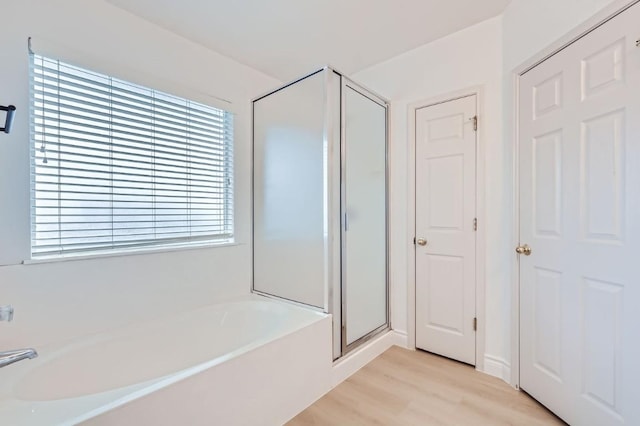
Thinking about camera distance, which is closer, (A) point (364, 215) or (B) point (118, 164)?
(B) point (118, 164)

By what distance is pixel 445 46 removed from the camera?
229cm

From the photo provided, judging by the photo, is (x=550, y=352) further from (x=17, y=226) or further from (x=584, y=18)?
(x=17, y=226)

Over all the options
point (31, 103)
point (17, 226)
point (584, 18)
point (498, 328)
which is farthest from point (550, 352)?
point (31, 103)

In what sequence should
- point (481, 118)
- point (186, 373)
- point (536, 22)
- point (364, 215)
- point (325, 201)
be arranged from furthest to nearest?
point (364, 215) < point (481, 118) < point (325, 201) < point (536, 22) < point (186, 373)

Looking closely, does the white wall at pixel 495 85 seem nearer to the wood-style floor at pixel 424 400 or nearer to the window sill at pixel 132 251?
the wood-style floor at pixel 424 400

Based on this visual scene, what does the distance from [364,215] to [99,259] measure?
1.80 m

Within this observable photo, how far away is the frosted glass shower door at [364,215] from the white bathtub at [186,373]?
0.42 meters

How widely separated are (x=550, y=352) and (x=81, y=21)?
329cm

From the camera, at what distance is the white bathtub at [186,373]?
1.09m

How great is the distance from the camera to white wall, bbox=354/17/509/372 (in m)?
2.06

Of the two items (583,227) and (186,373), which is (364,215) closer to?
(583,227)

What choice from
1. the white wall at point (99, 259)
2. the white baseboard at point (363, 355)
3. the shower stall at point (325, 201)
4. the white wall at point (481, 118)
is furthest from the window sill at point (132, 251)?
the white wall at point (481, 118)

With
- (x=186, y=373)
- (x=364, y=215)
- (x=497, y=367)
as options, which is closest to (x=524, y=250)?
(x=497, y=367)

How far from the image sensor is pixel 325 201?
202 cm
